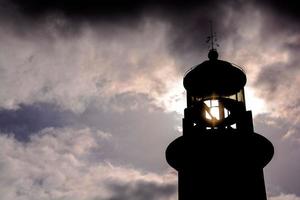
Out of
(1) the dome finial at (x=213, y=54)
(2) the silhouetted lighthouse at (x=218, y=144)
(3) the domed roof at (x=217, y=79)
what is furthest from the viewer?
(1) the dome finial at (x=213, y=54)

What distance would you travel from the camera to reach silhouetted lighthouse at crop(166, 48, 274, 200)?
74.1 feet

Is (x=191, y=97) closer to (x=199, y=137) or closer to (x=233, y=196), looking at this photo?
(x=199, y=137)

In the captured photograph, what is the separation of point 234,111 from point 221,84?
5.29 ft

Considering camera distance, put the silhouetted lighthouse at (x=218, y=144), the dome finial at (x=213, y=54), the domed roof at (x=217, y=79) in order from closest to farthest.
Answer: the silhouetted lighthouse at (x=218, y=144), the domed roof at (x=217, y=79), the dome finial at (x=213, y=54)

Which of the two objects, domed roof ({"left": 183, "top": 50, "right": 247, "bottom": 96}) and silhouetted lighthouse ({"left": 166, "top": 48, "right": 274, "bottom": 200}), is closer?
silhouetted lighthouse ({"left": 166, "top": 48, "right": 274, "bottom": 200})

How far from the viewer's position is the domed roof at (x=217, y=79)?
2527cm

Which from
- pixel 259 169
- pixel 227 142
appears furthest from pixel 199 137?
pixel 259 169

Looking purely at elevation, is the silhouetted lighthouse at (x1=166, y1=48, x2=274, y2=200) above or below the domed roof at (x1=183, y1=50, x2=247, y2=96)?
below

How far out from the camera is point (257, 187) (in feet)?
73.0

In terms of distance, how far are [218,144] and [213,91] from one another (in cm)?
316

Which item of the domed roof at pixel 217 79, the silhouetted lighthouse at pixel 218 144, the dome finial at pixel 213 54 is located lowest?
the silhouetted lighthouse at pixel 218 144

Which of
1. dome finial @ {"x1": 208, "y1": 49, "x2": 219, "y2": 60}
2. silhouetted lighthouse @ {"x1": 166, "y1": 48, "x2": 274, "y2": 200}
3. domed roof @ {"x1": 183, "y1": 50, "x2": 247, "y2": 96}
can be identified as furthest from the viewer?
dome finial @ {"x1": 208, "y1": 49, "x2": 219, "y2": 60}

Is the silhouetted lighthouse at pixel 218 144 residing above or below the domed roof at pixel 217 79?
below

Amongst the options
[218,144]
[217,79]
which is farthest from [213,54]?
[218,144]
